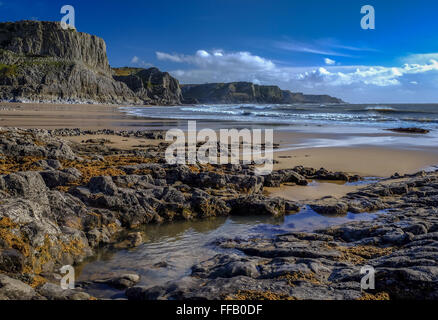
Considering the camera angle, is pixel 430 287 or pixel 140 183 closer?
pixel 430 287

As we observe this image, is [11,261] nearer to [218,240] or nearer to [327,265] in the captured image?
[218,240]

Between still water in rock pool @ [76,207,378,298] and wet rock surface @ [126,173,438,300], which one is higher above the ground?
wet rock surface @ [126,173,438,300]

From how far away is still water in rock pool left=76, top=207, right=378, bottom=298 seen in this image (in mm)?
5375

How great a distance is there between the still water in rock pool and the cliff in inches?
3623

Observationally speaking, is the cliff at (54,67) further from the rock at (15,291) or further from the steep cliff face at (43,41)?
the rock at (15,291)

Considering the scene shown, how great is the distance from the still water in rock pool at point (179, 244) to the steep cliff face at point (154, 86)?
139 meters

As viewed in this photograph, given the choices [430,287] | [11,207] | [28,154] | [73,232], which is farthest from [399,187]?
[28,154]

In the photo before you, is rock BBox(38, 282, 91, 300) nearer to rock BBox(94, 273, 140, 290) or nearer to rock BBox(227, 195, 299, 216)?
rock BBox(94, 273, 140, 290)

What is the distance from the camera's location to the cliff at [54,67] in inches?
3733

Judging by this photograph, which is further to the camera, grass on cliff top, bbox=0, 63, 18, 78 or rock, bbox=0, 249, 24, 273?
grass on cliff top, bbox=0, 63, 18, 78

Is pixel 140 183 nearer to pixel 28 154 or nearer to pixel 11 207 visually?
pixel 11 207
